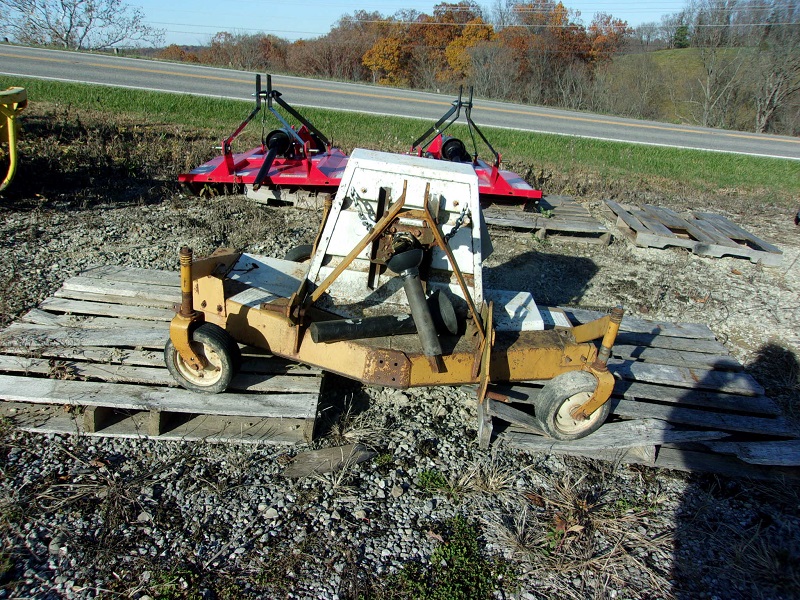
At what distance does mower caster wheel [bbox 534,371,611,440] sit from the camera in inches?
131

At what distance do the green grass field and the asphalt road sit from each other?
5.20ft

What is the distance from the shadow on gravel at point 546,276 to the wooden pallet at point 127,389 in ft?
9.45

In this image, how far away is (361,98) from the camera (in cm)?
1666

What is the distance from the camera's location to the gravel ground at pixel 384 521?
103 inches

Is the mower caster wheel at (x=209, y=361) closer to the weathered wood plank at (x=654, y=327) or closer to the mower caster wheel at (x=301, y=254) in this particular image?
the mower caster wheel at (x=301, y=254)

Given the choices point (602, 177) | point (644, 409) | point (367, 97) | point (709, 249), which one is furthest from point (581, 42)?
point (644, 409)

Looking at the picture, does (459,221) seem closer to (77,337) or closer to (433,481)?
(433,481)

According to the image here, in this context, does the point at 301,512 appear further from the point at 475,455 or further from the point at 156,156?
the point at 156,156

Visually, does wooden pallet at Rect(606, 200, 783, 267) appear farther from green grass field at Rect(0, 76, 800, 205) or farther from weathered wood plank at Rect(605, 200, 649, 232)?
green grass field at Rect(0, 76, 800, 205)

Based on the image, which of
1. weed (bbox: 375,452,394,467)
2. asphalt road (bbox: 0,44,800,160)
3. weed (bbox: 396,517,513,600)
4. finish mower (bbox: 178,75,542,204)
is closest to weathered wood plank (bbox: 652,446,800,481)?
weed (bbox: 396,517,513,600)

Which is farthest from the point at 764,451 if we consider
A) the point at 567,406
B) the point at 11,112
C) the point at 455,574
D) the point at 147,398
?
the point at 11,112

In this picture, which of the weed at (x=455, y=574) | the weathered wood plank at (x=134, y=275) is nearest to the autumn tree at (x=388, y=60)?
the weathered wood plank at (x=134, y=275)

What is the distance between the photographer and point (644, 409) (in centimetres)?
382

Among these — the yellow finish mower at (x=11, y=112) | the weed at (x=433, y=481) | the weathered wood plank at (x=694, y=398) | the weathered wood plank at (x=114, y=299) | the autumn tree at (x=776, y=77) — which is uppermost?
the autumn tree at (x=776, y=77)
